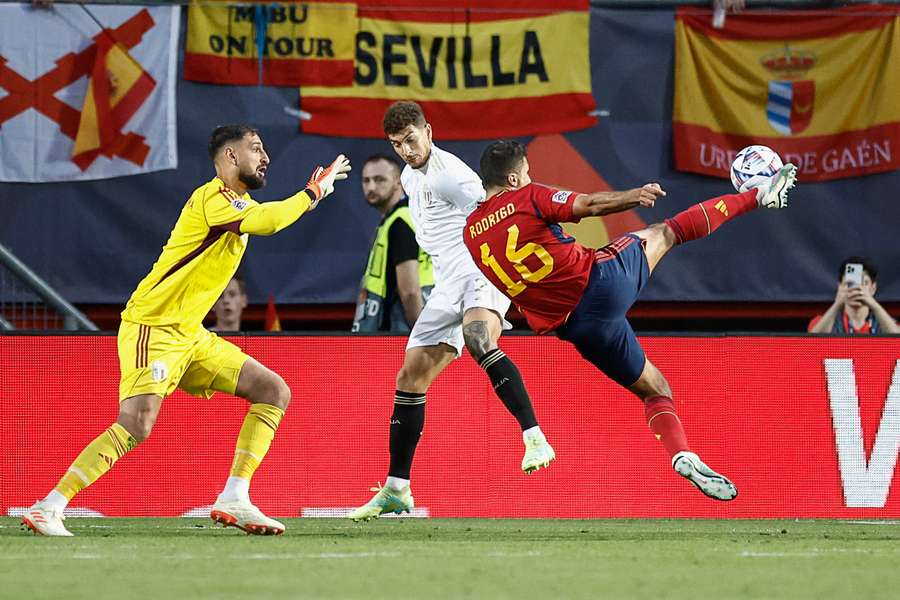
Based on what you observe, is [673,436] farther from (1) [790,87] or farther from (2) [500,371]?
(1) [790,87]

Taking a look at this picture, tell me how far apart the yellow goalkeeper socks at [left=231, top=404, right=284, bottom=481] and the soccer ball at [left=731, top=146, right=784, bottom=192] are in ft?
8.28

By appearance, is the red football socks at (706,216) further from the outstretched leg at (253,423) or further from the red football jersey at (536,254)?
the outstretched leg at (253,423)

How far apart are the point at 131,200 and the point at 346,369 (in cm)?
338

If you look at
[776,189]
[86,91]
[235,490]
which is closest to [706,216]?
[776,189]

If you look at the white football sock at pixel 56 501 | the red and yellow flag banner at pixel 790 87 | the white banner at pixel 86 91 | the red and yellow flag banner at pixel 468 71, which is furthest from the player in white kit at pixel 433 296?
the red and yellow flag banner at pixel 790 87

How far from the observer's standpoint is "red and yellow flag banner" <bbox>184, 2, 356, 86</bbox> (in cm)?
1183

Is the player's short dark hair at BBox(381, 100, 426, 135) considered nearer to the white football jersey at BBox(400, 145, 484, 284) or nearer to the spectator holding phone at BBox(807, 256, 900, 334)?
the white football jersey at BBox(400, 145, 484, 284)

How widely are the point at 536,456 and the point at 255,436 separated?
1.35m

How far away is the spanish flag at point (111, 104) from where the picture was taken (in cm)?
1175

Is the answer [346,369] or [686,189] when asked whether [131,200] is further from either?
[686,189]

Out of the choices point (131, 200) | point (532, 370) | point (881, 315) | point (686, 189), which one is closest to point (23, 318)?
point (131, 200)

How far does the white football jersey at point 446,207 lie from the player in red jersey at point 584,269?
72cm

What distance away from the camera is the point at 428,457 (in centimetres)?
934

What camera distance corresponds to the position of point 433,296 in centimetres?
823
